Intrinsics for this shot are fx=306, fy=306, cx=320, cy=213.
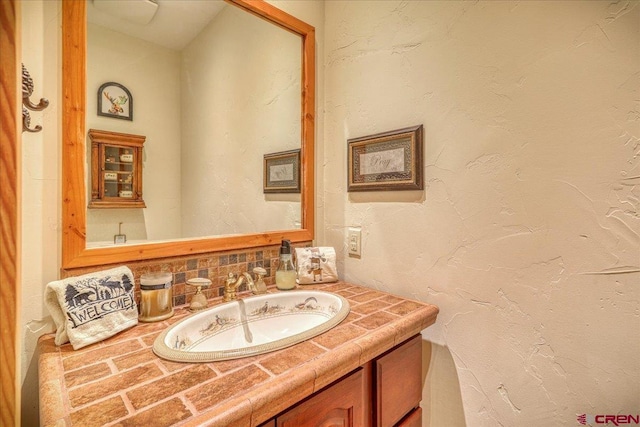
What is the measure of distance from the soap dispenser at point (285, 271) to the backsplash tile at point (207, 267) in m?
0.07

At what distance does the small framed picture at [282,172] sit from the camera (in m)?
1.16

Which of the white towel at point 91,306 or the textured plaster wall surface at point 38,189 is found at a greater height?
the textured plaster wall surface at point 38,189

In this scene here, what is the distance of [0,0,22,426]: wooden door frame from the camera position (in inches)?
14.2

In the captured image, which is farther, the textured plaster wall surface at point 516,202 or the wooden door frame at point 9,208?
the textured plaster wall surface at point 516,202

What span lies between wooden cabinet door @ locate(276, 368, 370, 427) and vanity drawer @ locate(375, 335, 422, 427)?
0.04 meters

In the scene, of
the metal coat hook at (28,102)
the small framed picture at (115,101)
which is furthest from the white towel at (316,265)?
the metal coat hook at (28,102)

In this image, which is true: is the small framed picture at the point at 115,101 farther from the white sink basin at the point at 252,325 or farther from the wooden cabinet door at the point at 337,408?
the wooden cabinet door at the point at 337,408

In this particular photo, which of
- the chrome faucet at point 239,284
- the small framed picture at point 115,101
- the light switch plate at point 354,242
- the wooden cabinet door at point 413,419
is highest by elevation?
the small framed picture at point 115,101

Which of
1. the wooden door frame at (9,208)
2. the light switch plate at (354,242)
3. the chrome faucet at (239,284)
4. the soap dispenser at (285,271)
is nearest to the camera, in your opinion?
the wooden door frame at (9,208)

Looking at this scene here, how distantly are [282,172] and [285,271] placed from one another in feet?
1.27

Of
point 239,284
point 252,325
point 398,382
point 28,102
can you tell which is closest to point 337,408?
point 398,382

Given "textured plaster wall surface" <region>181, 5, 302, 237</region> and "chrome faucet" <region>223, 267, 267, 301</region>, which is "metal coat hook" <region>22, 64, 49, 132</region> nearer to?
"textured plaster wall surface" <region>181, 5, 302, 237</region>

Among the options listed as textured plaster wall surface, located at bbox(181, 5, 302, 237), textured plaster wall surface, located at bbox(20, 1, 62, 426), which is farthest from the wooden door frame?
textured plaster wall surface, located at bbox(181, 5, 302, 237)

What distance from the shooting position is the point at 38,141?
2.22 ft
